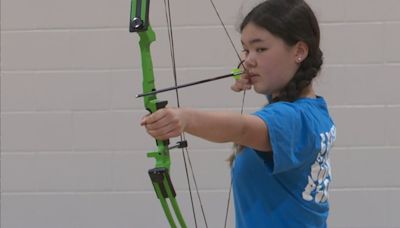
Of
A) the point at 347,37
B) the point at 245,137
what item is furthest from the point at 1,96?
the point at 245,137

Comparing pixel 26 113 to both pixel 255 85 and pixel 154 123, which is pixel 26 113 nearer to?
pixel 255 85

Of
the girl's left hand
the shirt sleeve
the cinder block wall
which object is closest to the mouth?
the shirt sleeve

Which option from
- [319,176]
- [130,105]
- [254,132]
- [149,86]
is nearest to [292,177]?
[319,176]

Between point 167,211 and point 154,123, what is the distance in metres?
0.27

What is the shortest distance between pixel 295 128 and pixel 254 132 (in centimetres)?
8

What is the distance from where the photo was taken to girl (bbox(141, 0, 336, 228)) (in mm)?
1172

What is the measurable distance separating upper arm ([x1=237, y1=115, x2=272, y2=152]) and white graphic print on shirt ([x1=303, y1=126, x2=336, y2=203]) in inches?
6.5

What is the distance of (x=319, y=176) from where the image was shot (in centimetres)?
128

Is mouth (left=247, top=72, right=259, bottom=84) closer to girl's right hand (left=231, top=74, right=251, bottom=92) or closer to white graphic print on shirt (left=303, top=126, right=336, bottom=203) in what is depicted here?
girl's right hand (left=231, top=74, right=251, bottom=92)

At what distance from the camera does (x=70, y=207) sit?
8.06 feet

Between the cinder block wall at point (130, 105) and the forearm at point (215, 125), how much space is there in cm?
127

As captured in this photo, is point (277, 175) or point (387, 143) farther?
point (387, 143)

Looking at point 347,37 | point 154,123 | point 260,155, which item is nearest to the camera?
point 154,123

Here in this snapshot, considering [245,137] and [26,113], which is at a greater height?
[26,113]
